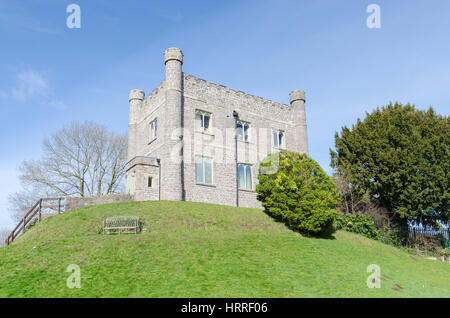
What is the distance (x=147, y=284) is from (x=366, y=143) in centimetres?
2170

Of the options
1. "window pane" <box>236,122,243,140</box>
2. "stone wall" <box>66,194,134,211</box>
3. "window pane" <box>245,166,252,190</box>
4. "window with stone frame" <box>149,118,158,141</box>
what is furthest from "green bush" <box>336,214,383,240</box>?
"window with stone frame" <box>149,118,158,141</box>

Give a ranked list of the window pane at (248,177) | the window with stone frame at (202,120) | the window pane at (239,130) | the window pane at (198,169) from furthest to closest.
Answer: the window pane at (239,130) < the window pane at (248,177) < the window with stone frame at (202,120) < the window pane at (198,169)

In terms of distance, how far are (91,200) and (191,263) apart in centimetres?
1286

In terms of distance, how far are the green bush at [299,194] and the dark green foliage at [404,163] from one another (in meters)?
5.10

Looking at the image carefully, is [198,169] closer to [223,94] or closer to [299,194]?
[223,94]

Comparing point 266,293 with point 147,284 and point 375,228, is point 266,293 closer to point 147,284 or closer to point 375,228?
point 147,284

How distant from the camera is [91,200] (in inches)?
936

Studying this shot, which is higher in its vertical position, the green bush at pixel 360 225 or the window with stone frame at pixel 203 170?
the window with stone frame at pixel 203 170

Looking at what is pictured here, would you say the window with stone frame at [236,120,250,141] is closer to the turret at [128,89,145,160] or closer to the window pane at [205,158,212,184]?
the window pane at [205,158,212,184]

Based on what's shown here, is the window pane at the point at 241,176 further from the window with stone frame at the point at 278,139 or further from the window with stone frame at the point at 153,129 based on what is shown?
the window with stone frame at the point at 153,129

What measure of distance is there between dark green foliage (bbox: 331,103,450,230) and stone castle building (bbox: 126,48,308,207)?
5.55 metres

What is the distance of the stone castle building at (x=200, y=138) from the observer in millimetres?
25359

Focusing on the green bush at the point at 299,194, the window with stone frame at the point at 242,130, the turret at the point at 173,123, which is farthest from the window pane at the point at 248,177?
the turret at the point at 173,123

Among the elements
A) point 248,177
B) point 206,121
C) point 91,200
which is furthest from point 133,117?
point 248,177
